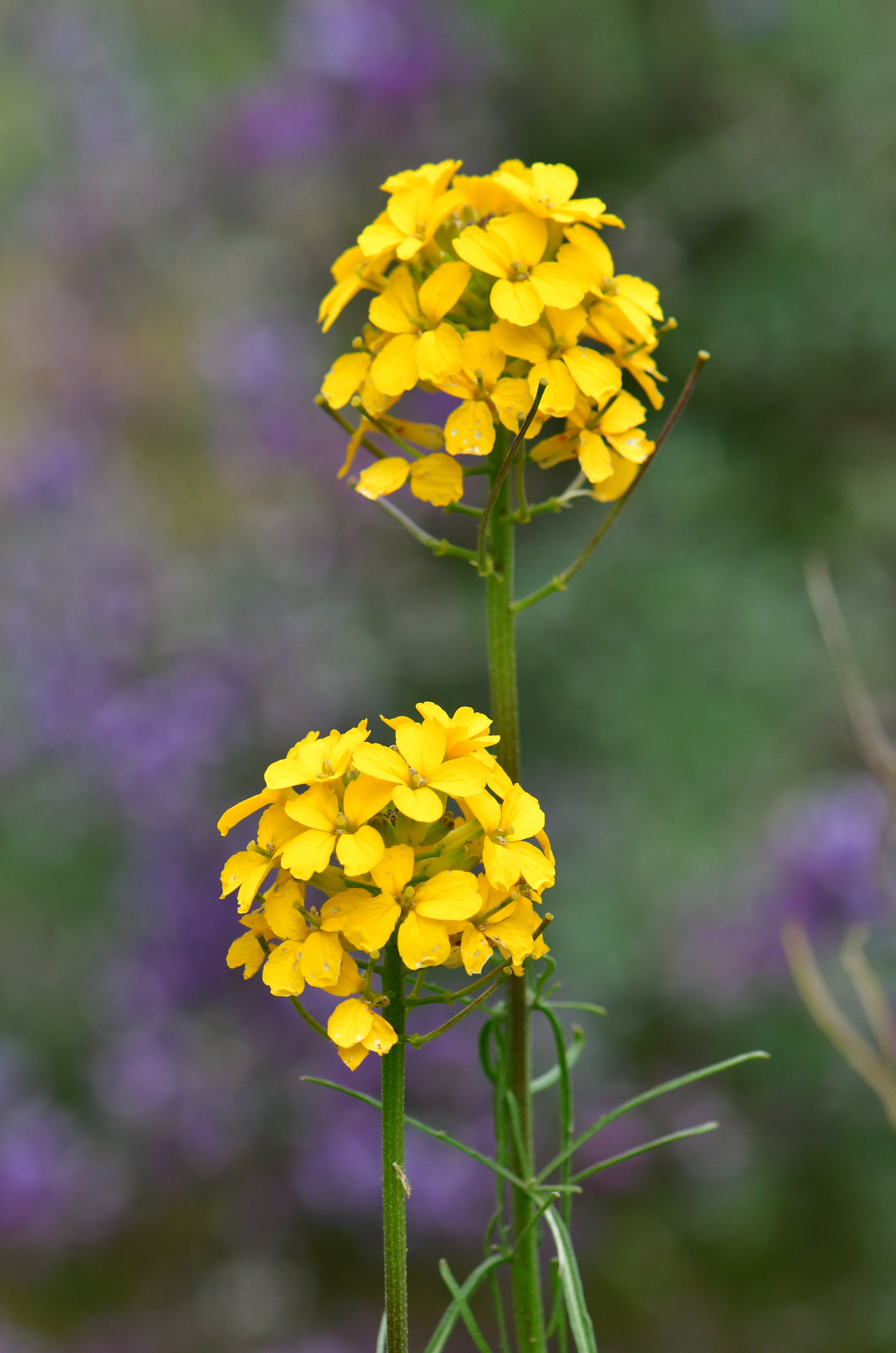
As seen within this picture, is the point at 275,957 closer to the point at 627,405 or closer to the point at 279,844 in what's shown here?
the point at 279,844

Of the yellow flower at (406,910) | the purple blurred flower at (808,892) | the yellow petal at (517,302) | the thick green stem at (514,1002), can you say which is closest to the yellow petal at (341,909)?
the yellow flower at (406,910)

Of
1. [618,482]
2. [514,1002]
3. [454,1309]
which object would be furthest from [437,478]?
[454,1309]

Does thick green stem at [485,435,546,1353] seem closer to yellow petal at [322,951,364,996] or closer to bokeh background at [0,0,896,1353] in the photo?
yellow petal at [322,951,364,996]

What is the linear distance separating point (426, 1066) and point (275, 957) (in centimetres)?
150

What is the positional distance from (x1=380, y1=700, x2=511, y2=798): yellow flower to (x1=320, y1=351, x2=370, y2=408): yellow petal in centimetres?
15

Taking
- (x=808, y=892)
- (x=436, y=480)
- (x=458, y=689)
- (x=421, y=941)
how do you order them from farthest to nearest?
(x=458, y=689), (x=808, y=892), (x=436, y=480), (x=421, y=941)

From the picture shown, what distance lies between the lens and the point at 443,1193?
5.22ft

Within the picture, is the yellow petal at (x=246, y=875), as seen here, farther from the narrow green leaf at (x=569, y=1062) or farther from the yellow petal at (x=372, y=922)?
the narrow green leaf at (x=569, y=1062)

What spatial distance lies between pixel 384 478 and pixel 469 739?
0.13 meters

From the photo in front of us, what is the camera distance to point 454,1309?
42 centimetres

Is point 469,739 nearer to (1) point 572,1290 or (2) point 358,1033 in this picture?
(2) point 358,1033

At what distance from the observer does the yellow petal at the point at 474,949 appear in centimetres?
34

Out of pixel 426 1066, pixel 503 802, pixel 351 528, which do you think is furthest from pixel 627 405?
pixel 351 528

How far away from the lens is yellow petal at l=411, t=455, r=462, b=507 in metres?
0.44
